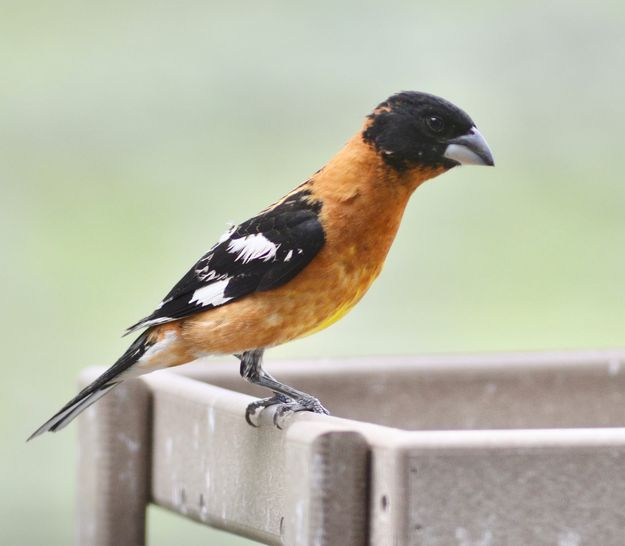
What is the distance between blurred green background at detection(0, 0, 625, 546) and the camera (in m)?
9.42

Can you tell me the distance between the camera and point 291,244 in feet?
12.5

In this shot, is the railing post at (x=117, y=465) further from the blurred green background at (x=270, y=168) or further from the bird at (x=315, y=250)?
the blurred green background at (x=270, y=168)

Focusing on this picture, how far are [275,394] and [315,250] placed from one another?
386 mm

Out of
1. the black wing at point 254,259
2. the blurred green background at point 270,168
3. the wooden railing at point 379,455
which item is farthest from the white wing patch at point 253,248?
the blurred green background at point 270,168

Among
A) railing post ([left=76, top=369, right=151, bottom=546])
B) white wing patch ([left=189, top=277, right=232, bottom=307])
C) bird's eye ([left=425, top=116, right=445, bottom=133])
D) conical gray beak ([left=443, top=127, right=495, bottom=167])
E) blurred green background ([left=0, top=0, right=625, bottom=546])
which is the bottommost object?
railing post ([left=76, top=369, right=151, bottom=546])

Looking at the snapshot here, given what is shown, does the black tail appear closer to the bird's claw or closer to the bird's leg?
the bird's leg

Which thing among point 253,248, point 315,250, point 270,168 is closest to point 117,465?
point 253,248

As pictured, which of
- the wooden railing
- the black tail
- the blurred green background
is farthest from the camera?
the blurred green background

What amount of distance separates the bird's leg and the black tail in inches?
9.3

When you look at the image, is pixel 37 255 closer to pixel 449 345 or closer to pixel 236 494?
pixel 449 345


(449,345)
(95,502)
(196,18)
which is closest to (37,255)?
(449,345)

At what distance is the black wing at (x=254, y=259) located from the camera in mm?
3800

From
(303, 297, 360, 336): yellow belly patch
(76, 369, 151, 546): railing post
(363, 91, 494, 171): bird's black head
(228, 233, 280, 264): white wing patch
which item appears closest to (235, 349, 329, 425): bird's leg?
(303, 297, 360, 336): yellow belly patch

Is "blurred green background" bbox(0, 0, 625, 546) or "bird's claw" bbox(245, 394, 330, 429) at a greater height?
"blurred green background" bbox(0, 0, 625, 546)
